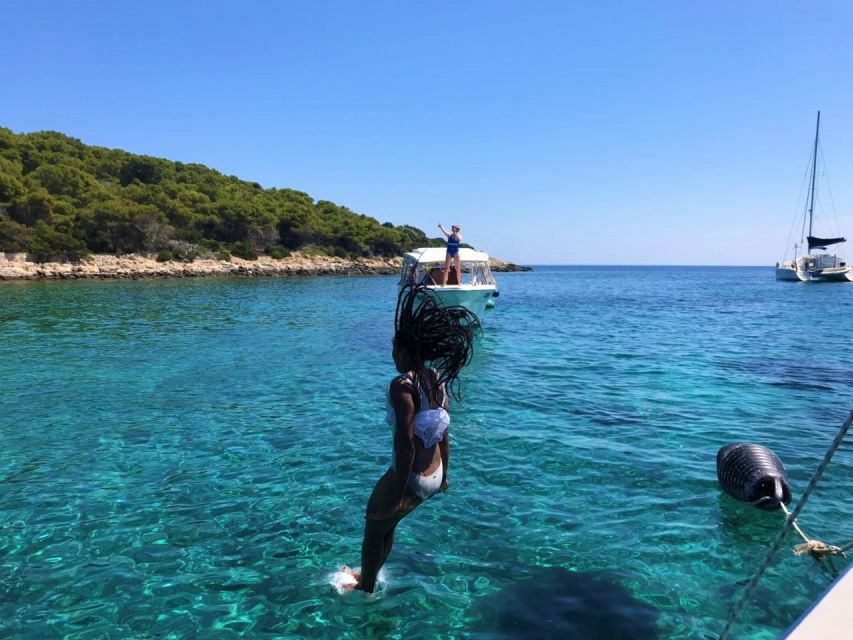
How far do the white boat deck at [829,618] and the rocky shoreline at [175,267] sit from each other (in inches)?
2258

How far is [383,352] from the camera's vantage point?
18.2 metres

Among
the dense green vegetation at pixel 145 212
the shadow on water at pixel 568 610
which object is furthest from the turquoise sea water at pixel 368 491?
the dense green vegetation at pixel 145 212

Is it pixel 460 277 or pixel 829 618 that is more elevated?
pixel 460 277

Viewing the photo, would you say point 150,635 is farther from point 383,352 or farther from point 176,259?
point 176,259

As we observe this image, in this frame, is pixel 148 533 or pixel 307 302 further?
pixel 307 302

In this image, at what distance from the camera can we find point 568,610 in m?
4.56

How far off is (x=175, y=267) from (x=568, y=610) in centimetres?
6210

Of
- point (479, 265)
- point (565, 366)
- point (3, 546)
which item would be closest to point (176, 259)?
point (479, 265)

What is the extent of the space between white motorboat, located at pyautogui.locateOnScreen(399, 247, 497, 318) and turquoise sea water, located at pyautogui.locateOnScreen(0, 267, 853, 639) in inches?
Result: 221

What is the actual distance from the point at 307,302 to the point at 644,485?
3163 centimetres

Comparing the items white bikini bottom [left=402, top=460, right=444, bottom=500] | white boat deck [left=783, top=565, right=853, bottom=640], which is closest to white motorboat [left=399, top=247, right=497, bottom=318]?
white bikini bottom [left=402, top=460, right=444, bottom=500]

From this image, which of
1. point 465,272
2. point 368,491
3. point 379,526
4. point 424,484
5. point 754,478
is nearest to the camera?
point 424,484

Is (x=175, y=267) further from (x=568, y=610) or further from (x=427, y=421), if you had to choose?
Result: (x=427, y=421)

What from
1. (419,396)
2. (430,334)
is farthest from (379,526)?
(430,334)
